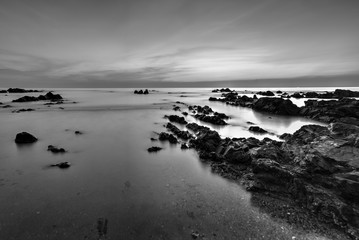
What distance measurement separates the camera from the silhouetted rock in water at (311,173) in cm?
805

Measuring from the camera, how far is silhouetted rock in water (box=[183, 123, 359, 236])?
26.4ft

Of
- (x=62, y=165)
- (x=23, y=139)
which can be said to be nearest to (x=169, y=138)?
(x=62, y=165)

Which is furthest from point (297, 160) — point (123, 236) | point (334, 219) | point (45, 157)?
point (45, 157)

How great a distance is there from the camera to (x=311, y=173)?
10000 mm

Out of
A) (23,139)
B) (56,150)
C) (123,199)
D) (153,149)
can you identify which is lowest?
(123,199)

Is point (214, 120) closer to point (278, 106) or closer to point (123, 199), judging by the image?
point (278, 106)

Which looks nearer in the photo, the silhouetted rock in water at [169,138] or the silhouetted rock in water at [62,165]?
the silhouetted rock in water at [62,165]

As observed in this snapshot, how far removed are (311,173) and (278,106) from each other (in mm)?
36534

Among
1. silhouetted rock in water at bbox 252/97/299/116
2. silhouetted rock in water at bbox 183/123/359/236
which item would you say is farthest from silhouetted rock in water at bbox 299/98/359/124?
silhouetted rock in water at bbox 183/123/359/236

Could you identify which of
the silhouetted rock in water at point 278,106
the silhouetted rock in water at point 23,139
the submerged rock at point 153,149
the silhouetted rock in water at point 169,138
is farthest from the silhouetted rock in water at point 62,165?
the silhouetted rock in water at point 278,106

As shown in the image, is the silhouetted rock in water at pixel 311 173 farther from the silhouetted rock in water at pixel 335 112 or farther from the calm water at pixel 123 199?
the silhouetted rock in water at pixel 335 112

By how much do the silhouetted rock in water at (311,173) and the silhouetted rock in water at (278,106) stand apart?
27939 mm

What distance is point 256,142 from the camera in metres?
16.3

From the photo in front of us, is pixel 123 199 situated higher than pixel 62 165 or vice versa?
pixel 62 165
